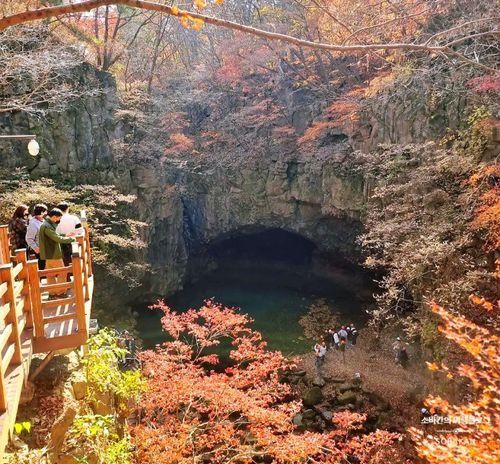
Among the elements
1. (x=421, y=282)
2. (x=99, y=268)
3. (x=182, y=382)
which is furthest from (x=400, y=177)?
(x=99, y=268)

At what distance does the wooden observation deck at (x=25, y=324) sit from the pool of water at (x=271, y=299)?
11308 mm

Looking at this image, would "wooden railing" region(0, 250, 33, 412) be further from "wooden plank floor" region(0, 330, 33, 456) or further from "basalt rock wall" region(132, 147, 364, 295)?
"basalt rock wall" region(132, 147, 364, 295)

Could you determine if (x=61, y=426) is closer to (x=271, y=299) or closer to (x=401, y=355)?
(x=401, y=355)

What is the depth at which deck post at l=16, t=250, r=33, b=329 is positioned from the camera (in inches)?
164

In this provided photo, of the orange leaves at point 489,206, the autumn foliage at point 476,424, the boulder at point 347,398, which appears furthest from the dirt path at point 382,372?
the orange leaves at point 489,206

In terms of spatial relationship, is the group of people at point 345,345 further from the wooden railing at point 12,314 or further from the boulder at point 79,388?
the wooden railing at point 12,314

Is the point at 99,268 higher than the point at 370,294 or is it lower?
higher

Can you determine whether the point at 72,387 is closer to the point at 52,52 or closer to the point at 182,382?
the point at 182,382

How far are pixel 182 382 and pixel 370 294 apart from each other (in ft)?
40.6

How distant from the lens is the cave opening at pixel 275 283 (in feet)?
56.9

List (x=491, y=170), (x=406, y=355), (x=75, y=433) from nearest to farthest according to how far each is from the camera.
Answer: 1. (x=75, y=433)
2. (x=491, y=170)
3. (x=406, y=355)

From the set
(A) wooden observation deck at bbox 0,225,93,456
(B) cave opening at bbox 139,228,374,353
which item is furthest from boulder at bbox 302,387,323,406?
(A) wooden observation deck at bbox 0,225,93,456

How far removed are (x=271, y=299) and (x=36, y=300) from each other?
15.7m

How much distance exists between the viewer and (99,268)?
1430 centimetres
